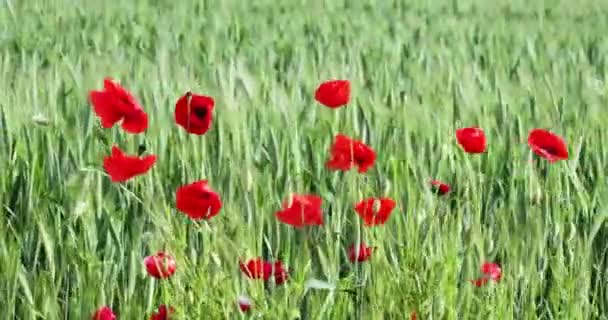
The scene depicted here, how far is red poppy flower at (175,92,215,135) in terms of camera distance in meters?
1.87

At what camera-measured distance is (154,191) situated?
225 cm

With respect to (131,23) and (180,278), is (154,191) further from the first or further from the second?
(131,23)

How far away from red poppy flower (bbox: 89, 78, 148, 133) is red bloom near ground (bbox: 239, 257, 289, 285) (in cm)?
27

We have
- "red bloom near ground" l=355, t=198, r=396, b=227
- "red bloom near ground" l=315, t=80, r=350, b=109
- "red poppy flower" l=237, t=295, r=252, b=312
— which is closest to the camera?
"red poppy flower" l=237, t=295, r=252, b=312

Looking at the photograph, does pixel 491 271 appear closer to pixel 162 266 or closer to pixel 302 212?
pixel 302 212

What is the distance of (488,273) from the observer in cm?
203

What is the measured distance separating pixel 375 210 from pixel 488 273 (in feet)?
0.89

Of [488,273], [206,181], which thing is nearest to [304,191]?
[488,273]

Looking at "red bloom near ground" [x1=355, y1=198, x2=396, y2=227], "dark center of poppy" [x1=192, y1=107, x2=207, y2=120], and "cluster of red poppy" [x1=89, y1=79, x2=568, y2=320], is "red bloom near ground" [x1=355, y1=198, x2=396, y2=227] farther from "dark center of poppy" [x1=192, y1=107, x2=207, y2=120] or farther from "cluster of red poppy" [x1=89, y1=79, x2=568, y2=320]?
"dark center of poppy" [x1=192, y1=107, x2=207, y2=120]

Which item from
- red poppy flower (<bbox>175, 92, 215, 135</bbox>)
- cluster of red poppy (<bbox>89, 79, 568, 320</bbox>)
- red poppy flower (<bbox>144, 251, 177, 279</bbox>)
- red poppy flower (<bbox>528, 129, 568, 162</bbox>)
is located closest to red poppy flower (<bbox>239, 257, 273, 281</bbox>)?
cluster of red poppy (<bbox>89, 79, 568, 320</bbox>)

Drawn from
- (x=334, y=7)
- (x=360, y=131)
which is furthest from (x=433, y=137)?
(x=334, y=7)

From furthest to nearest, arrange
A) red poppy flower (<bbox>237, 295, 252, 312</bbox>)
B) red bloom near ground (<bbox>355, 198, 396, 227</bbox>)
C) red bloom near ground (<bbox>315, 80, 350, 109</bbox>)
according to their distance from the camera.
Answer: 1. red bloom near ground (<bbox>315, 80, 350, 109</bbox>)
2. red bloom near ground (<bbox>355, 198, 396, 227</bbox>)
3. red poppy flower (<bbox>237, 295, 252, 312</bbox>)

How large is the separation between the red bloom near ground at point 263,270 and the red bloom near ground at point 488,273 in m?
0.34

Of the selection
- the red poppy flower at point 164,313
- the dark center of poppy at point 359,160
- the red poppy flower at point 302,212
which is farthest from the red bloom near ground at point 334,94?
the red poppy flower at point 164,313
